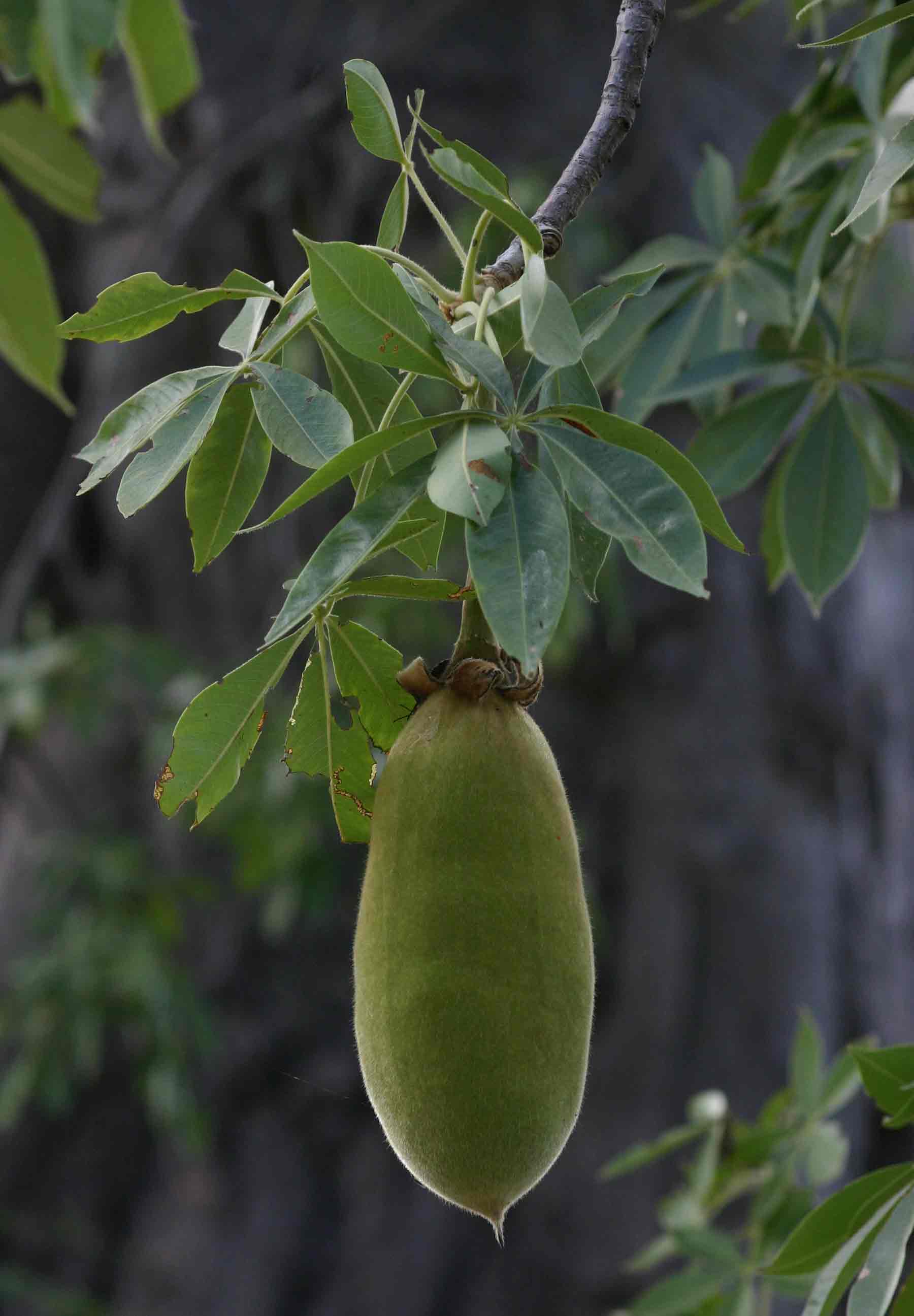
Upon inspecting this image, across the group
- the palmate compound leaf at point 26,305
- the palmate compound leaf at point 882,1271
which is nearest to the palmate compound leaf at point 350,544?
the palmate compound leaf at point 26,305

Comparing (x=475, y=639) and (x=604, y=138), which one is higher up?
(x=604, y=138)

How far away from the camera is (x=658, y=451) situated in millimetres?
484

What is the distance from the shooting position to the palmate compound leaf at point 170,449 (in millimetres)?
517

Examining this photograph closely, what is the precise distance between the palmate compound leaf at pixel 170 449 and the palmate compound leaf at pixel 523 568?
0.13 metres

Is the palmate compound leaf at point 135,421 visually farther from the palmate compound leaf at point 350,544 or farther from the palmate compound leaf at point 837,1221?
the palmate compound leaf at point 837,1221

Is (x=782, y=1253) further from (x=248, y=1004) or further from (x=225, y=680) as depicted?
(x=248, y=1004)

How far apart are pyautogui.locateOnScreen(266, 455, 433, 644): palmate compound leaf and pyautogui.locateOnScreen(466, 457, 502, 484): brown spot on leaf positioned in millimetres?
28

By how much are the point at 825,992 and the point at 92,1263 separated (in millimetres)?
1760

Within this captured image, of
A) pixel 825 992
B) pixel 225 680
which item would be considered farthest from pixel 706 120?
pixel 225 680

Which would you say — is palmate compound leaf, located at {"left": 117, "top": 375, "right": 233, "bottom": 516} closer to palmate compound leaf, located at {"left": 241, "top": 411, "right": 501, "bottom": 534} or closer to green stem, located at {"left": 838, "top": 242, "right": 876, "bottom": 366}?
palmate compound leaf, located at {"left": 241, "top": 411, "right": 501, "bottom": 534}

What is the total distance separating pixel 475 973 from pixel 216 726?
6.1 inches

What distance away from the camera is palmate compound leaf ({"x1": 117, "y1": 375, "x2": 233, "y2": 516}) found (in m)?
0.52

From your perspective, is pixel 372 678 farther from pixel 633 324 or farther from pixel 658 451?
pixel 633 324

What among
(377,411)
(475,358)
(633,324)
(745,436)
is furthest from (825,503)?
(475,358)
